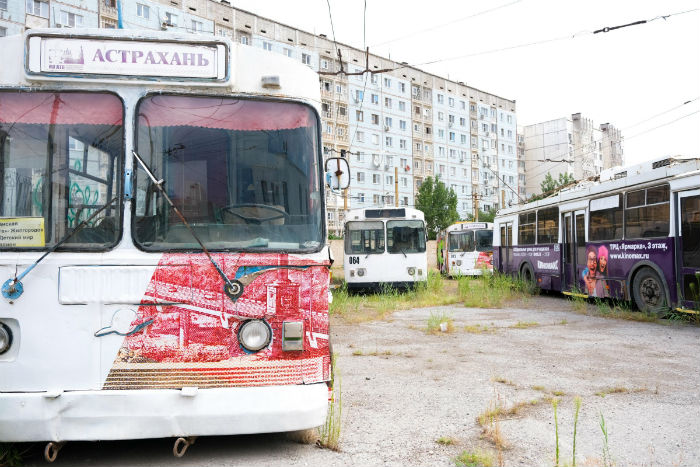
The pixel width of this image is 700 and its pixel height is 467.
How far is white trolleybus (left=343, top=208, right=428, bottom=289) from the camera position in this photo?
18.5m

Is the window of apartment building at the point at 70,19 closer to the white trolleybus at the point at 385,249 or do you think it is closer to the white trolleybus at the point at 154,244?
the white trolleybus at the point at 385,249

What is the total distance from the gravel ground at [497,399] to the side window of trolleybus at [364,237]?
8.25 metres

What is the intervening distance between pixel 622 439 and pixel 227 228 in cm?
330

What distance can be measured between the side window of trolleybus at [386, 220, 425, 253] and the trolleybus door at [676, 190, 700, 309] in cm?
848

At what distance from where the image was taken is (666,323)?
1102cm

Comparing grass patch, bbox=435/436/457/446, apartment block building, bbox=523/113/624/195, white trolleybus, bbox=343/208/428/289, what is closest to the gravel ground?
grass patch, bbox=435/436/457/446

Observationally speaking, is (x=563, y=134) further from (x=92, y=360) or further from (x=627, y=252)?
(x=92, y=360)

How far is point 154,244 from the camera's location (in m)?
3.93

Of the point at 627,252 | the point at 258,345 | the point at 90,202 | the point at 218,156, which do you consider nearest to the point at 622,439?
the point at 258,345

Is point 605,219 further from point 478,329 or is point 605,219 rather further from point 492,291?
point 478,329

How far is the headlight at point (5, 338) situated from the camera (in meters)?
3.70

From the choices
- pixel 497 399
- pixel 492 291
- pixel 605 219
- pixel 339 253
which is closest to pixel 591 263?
pixel 605 219

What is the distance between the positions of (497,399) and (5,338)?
4140 millimetres

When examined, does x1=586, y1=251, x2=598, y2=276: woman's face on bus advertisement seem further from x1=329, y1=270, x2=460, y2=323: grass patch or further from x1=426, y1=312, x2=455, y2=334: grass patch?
x1=426, y1=312, x2=455, y2=334: grass patch
